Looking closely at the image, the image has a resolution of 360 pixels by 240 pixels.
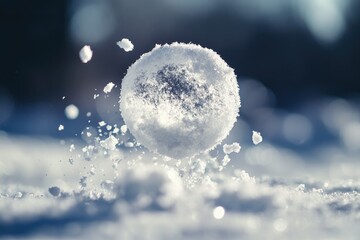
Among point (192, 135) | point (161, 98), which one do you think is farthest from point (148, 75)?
point (192, 135)

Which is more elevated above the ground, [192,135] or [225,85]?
[225,85]

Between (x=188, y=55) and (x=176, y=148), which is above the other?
(x=188, y=55)

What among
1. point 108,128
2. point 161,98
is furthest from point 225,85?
point 108,128

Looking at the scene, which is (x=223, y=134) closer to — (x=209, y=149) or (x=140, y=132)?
(x=209, y=149)

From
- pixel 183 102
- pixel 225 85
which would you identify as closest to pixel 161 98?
pixel 183 102

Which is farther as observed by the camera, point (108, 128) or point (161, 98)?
point (108, 128)

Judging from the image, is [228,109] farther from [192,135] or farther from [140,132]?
[140,132]
